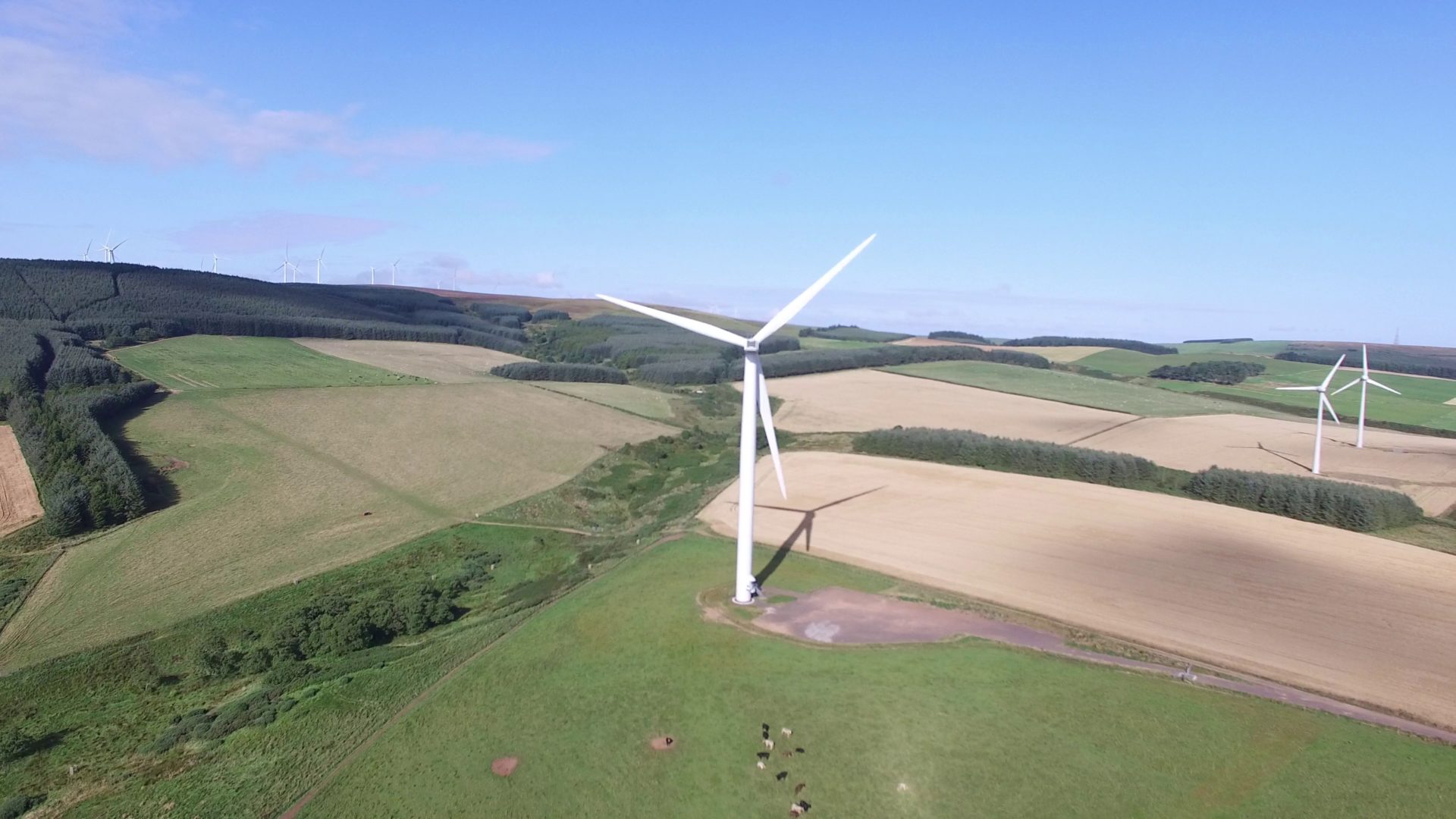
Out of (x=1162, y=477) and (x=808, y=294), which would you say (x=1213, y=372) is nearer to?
(x=1162, y=477)

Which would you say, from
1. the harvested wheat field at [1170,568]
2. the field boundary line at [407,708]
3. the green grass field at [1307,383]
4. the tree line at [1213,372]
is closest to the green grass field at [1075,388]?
the green grass field at [1307,383]

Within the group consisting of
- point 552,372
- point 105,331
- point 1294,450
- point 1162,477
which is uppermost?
point 105,331

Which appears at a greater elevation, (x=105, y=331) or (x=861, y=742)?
(x=105, y=331)

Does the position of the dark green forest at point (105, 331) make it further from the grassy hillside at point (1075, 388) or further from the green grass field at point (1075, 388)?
the grassy hillside at point (1075, 388)

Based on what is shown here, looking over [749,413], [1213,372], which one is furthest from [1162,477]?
[1213,372]

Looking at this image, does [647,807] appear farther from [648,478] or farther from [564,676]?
[648,478]
